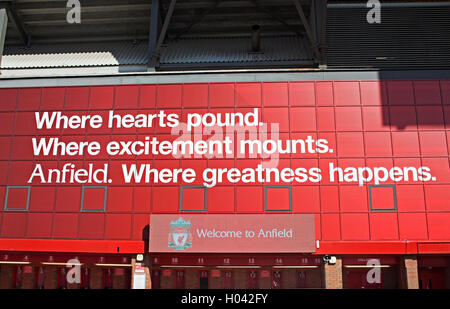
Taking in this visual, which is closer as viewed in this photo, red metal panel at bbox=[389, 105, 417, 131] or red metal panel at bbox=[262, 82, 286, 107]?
red metal panel at bbox=[389, 105, 417, 131]

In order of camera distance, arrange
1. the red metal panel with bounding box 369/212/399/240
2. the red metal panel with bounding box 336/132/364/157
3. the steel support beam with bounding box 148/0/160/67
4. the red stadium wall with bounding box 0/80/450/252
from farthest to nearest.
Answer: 1. the steel support beam with bounding box 148/0/160/67
2. the red metal panel with bounding box 336/132/364/157
3. the red stadium wall with bounding box 0/80/450/252
4. the red metal panel with bounding box 369/212/399/240

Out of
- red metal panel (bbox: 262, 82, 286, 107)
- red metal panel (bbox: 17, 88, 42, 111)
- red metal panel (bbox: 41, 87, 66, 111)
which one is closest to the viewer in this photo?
red metal panel (bbox: 262, 82, 286, 107)

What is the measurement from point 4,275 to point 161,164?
1125 cm

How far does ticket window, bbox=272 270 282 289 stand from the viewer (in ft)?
79.3

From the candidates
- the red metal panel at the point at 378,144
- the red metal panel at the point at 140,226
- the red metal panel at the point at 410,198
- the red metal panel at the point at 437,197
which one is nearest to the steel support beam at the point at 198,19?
the red metal panel at the point at 140,226

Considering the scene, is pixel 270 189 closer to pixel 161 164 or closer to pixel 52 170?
pixel 161 164

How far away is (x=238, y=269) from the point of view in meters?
24.5

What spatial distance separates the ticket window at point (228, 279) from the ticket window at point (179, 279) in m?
2.35

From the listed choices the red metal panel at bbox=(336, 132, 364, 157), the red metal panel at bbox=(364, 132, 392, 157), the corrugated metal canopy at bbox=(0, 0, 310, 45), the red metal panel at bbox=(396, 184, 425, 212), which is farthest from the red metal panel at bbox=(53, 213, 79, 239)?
the red metal panel at bbox=(396, 184, 425, 212)

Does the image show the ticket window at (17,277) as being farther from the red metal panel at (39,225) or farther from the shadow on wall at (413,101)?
the shadow on wall at (413,101)

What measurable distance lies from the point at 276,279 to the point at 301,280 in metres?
1.38

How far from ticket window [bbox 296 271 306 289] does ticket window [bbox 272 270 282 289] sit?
1.00 m

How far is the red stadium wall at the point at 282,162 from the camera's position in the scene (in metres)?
23.4

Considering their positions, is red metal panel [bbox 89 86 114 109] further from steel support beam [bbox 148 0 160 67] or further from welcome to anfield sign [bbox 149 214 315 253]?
welcome to anfield sign [bbox 149 214 315 253]
